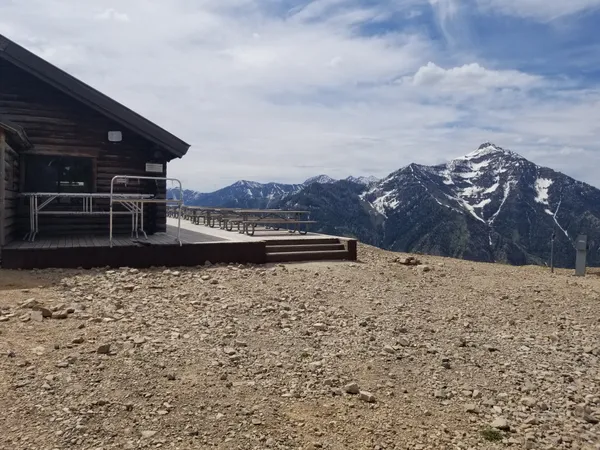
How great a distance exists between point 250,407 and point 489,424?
2.17 meters

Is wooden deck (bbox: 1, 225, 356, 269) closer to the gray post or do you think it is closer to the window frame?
the window frame

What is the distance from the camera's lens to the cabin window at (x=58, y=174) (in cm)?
1198

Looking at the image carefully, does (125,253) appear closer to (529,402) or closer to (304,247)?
(304,247)

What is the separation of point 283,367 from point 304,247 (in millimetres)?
7114

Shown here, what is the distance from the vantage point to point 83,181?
12.5m

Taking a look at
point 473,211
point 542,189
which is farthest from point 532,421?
point 542,189

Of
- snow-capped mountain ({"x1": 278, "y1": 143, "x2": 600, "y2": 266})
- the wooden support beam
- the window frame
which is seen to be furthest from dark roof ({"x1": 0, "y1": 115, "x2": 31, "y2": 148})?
snow-capped mountain ({"x1": 278, "y1": 143, "x2": 600, "y2": 266})

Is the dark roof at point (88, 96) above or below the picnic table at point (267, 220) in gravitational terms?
above

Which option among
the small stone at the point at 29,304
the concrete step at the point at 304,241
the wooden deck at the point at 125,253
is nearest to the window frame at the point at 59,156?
the wooden deck at the point at 125,253

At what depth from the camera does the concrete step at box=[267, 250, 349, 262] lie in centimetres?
1135

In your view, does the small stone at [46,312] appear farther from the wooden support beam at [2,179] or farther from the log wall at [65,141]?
the log wall at [65,141]

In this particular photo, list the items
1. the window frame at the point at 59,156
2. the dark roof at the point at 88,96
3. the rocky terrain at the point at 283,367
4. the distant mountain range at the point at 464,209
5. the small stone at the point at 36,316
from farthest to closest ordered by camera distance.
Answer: the distant mountain range at the point at 464,209
the window frame at the point at 59,156
the dark roof at the point at 88,96
the small stone at the point at 36,316
the rocky terrain at the point at 283,367

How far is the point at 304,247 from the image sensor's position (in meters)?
12.1

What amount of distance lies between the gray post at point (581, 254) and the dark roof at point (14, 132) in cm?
1373
